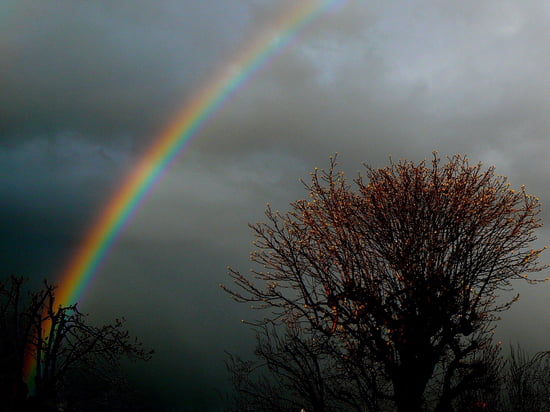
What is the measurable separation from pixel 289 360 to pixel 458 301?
931cm

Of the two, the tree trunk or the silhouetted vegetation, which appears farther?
the tree trunk

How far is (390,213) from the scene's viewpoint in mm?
17797

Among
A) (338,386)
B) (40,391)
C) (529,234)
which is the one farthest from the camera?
(529,234)

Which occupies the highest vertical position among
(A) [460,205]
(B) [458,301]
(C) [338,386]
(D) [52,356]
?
(A) [460,205]

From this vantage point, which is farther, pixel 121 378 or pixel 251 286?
pixel 251 286

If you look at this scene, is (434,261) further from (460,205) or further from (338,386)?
(338,386)

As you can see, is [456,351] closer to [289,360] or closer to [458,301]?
[458,301]

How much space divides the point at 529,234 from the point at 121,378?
14.4m

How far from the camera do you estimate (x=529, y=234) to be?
720 inches

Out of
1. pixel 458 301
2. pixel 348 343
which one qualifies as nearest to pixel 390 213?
pixel 458 301

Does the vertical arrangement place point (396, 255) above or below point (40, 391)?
above

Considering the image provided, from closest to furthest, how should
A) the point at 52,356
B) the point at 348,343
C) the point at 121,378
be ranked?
the point at 52,356 < the point at 121,378 < the point at 348,343

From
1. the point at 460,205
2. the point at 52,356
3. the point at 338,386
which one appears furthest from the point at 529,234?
the point at 52,356

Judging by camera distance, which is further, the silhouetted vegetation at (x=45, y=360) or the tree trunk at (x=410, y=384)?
the tree trunk at (x=410, y=384)
